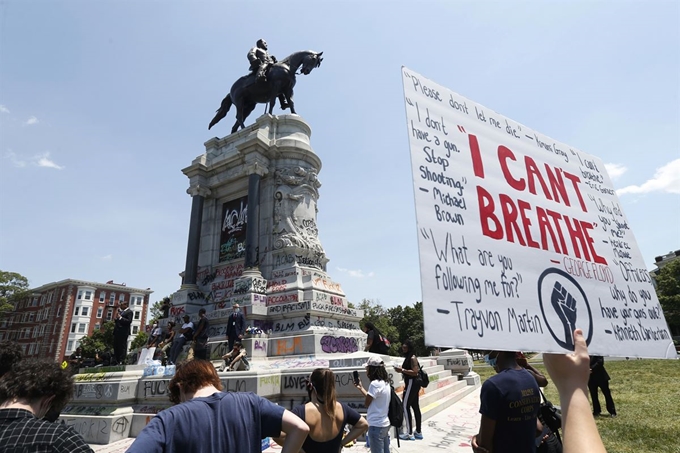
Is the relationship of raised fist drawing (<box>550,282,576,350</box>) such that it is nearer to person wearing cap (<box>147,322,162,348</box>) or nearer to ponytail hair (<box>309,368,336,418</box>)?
ponytail hair (<box>309,368,336,418</box>)

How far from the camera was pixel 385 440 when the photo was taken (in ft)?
16.4

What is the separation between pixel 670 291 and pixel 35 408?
63556 millimetres

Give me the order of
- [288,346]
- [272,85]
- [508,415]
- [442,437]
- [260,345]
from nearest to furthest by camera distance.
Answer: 1. [508,415]
2. [442,437]
3. [288,346]
4. [260,345]
5. [272,85]

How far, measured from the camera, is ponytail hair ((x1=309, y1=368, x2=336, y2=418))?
3.24 meters

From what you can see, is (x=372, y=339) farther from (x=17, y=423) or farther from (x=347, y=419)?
(x=17, y=423)

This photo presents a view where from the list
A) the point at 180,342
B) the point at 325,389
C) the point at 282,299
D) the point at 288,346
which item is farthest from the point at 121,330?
the point at 325,389

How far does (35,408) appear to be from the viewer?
216 cm

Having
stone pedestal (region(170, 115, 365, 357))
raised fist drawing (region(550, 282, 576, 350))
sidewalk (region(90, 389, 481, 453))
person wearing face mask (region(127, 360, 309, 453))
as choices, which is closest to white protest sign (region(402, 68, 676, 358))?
raised fist drawing (region(550, 282, 576, 350))

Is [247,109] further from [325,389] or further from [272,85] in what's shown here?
[325,389]

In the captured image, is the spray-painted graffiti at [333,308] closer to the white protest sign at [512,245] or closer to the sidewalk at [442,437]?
the sidewalk at [442,437]

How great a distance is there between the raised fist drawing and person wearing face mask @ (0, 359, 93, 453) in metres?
2.64

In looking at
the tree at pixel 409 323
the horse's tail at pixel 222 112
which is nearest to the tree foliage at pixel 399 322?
the tree at pixel 409 323

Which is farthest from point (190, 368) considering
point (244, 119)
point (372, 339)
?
point (244, 119)

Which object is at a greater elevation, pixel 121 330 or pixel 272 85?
pixel 272 85
